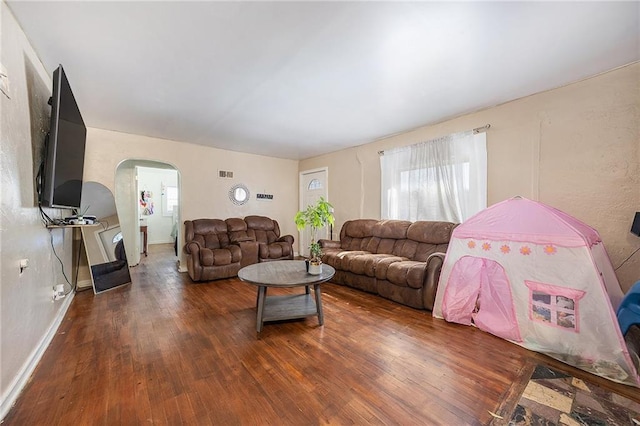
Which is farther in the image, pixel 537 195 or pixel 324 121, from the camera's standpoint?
pixel 324 121

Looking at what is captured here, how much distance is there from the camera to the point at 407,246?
3688 millimetres

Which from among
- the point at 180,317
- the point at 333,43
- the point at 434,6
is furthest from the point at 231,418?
the point at 434,6

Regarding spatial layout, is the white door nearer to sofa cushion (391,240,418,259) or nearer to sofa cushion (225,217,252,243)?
sofa cushion (225,217,252,243)

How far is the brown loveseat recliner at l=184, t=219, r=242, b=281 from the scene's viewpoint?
395 cm

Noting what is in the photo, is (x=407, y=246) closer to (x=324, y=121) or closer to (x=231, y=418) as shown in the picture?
(x=324, y=121)

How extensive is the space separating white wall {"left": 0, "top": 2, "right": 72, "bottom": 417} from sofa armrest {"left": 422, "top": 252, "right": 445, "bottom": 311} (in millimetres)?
3355

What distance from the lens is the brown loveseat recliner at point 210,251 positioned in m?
3.95

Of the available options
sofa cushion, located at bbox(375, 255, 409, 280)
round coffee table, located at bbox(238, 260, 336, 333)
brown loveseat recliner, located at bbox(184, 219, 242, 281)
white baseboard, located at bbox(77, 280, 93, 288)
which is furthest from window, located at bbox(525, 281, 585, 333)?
white baseboard, located at bbox(77, 280, 93, 288)

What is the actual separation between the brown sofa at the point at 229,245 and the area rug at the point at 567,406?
3834mm

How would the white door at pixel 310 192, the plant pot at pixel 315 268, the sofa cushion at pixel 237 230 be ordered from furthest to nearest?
the white door at pixel 310 192
the sofa cushion at pixel 237 230
the plant pot at pixel 315 268

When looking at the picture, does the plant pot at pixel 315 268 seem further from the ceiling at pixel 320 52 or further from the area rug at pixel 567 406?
the ceiling at pixel 320 52

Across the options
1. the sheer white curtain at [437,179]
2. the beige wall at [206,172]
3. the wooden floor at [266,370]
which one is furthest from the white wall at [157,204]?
the sheer white curtain at [437,179]

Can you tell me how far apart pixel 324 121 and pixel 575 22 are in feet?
8.27

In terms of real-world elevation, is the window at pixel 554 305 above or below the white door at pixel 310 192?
below
